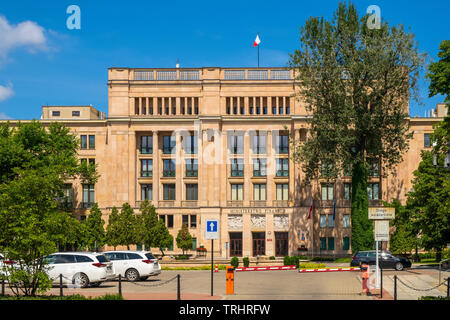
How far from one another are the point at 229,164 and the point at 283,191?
7338mm

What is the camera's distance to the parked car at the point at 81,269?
3231 centimetres

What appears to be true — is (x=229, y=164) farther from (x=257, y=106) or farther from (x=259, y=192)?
(x=257, y=106)

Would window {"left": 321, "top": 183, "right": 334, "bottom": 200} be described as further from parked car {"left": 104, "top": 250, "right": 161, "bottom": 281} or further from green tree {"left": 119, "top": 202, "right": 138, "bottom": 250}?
parked car {"left": 104, "top": 250, "right": 161, "bottom": 281}

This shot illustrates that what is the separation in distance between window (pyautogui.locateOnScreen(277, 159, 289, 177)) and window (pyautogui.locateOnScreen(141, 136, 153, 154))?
1589 cm

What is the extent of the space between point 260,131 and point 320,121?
2035 centimetres

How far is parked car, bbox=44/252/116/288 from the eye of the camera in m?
32.3

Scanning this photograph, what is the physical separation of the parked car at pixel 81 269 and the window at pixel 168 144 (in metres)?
44.4

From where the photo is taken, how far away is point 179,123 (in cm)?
7569

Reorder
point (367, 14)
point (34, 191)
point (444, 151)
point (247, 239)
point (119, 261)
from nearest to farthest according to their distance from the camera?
point (34, 191)
point (119, 261)
point (444, 151)
point (367, 14)
point (247, 239)

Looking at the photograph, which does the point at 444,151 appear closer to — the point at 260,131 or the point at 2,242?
the point at 260,131

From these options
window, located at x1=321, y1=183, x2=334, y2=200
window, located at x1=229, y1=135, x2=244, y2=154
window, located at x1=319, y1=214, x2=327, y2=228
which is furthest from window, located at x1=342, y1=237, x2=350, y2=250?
window, located at x1=229, y1=135, x2=244, y2=154

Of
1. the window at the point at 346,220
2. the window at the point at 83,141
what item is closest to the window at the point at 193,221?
the window at the point at 83,141

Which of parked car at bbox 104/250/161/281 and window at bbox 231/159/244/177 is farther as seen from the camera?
window at bbox 231/159/244/177

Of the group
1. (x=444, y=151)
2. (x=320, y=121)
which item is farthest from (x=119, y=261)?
(x=444, y=151)
